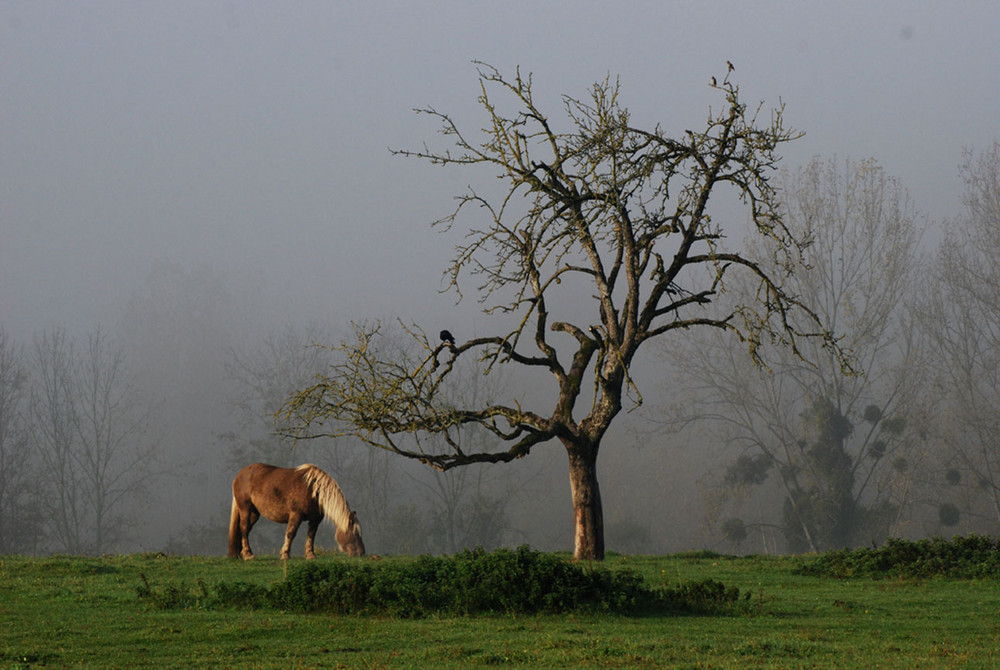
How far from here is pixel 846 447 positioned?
1822 inches

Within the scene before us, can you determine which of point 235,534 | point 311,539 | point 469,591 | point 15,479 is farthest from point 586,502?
point 15,479

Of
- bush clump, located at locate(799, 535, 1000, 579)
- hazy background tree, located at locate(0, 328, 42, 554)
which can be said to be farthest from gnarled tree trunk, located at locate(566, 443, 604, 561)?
hazy background tree, located at locate(0, 328, 42, 554)

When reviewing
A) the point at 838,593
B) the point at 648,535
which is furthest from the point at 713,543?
the point at 838,593

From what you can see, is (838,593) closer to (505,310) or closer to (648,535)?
(505,310)

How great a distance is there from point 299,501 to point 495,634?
1101 cm

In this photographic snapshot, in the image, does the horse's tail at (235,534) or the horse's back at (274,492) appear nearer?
the horse's back at (274,492)

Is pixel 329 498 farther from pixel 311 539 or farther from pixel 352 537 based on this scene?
pixel 311 539

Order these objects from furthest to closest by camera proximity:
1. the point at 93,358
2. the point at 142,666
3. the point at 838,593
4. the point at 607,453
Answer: the point at 607,453
the point at 93,358
the point at 838,593
the point at 142,666

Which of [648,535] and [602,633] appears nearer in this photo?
[602,633]

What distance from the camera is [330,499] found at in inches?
862

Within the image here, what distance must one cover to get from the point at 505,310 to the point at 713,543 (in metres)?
30.4

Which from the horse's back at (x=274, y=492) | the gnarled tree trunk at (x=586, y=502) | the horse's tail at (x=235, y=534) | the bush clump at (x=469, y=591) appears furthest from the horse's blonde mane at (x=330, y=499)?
the bush clump at (x=469, y=591)

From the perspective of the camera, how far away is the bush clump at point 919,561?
63.7 ft

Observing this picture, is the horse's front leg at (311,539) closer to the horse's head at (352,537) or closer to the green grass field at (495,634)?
the horse's head at (352,537)
